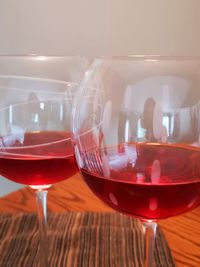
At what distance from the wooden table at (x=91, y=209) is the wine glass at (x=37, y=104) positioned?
0.23 m

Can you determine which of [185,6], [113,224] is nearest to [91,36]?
[185,6]

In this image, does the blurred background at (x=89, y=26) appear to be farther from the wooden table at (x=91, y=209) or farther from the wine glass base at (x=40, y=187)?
the wine glass base at (x=40, y=187)

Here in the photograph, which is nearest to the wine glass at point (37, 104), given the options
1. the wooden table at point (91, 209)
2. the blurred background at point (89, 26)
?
the wooden table at point (91, 209)

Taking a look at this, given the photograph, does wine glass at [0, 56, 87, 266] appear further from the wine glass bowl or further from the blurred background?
the blurred background

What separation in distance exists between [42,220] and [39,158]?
0.38 ft

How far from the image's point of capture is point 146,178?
0.40 m

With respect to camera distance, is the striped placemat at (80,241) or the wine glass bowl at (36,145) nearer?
the wine glass bowl at (36,145)

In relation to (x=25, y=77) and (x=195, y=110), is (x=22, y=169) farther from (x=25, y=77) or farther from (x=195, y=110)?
(x=195, y=110)

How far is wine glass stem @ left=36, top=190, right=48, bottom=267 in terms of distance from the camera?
0.57 m

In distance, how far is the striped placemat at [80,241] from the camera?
24.3 inches

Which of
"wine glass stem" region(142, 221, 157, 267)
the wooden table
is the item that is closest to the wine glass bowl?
"wine glass stem" region(142, 221, 157, 267)

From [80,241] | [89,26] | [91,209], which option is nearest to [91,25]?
[89,26]

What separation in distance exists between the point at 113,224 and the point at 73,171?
246 mm

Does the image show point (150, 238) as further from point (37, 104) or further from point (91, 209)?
point (91, 209)
